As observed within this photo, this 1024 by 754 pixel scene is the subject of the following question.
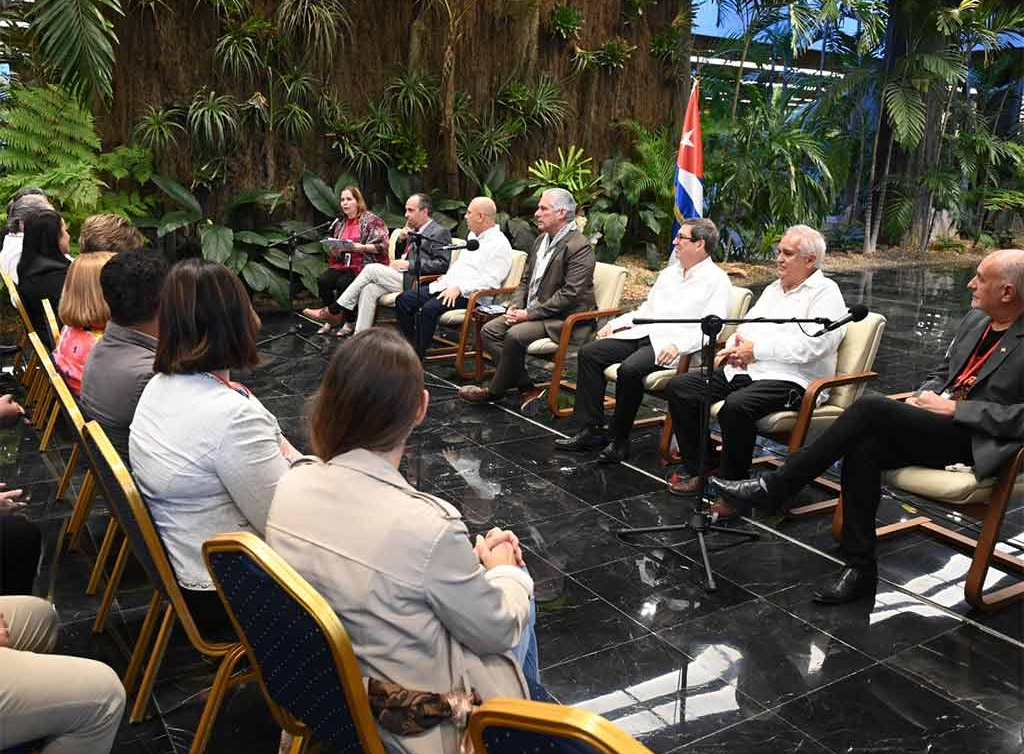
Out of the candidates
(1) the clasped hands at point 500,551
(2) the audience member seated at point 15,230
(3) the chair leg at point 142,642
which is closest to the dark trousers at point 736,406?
(1) the clasped hands at point 500,551

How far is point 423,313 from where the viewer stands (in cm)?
649

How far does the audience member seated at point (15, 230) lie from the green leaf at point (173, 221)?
2.28 metres

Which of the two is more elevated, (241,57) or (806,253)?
(241,57)

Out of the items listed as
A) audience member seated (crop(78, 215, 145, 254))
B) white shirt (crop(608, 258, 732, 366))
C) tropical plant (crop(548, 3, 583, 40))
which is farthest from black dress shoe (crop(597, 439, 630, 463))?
tropical plant (crop(548, 3, 583, 40))

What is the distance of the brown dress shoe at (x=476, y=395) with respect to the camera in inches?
226

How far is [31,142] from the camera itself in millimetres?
7391

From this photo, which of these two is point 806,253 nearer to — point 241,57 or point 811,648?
point 811,648

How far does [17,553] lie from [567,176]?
882cm

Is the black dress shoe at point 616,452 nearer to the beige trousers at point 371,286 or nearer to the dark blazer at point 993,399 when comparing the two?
the dark blazer at point 993,399

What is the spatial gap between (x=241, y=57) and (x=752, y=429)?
6.54 m

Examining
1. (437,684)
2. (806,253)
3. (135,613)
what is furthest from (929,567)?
(135,613)

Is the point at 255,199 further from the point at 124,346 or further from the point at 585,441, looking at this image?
the point at 124,346

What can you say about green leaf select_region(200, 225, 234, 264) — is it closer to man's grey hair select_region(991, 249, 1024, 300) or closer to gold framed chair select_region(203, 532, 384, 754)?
man's grey hair select_region(991, 249, 1024, 300)

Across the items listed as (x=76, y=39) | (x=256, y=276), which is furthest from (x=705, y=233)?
(x=256, y=276)
